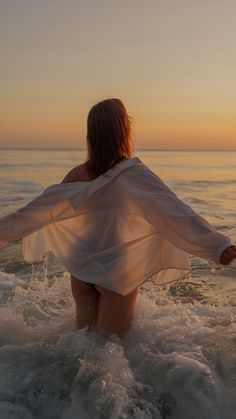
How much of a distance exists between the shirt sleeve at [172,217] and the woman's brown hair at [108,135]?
221 mm

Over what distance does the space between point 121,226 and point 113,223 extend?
7cm

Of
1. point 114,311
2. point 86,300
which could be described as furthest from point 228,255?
point 86,300

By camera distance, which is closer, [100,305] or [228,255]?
[228,255]

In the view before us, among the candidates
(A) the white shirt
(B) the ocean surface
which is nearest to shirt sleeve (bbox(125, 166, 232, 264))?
(A) the white shirt

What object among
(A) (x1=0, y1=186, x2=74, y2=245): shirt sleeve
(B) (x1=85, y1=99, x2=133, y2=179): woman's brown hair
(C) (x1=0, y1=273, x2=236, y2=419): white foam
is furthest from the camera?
(A) (x1=0, y1=186, x2=74, y2=245): shirt sleeve

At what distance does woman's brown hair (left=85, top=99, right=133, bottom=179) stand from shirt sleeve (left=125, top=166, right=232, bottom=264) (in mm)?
221

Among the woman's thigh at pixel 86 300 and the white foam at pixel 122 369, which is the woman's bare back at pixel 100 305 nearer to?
the woman's thigh at pixel 86 300

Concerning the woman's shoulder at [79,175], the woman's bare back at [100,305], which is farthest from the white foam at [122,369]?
the woman's shoulder at [79,175]

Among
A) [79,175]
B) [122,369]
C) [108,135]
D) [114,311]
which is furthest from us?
[79,175]

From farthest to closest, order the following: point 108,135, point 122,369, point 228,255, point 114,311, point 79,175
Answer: point 79,175 < point 114,311 < point 108,135 < point 122,369 < point 228,255

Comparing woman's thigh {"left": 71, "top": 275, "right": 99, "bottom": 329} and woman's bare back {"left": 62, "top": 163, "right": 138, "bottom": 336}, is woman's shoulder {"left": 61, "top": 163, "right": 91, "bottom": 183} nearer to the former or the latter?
woman's bare back {"left": 62, "top": 163, "right": 138, "bottom": 336}

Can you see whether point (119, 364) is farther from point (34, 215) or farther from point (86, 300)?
point (34, 215)

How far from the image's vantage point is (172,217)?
3.99 m

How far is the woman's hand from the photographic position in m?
3.72
